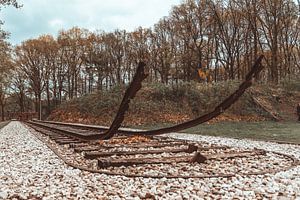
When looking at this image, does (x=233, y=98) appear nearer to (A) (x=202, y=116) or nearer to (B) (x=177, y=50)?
(A) (x=202, y=116)

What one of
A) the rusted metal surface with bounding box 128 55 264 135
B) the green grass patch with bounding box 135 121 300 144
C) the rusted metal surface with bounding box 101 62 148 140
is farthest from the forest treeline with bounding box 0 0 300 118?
the rusted metal surface with bounding box 128 55 264 135

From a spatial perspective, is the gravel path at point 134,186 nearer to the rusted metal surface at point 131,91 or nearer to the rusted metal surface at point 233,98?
the rusted metal surface at point 131,91

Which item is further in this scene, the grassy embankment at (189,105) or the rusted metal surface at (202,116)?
the grassy embankment at (189,105)

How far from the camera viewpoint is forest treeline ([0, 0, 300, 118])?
27.4 meters

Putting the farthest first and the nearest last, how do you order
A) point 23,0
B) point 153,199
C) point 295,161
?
point 23,0, point 295,161, point 153,199

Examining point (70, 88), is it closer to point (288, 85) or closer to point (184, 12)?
point (184, 12)

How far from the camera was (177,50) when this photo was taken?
32.4 meters

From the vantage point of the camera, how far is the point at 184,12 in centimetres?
3083

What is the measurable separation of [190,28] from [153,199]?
27950mm

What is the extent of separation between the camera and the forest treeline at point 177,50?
89.8 feet

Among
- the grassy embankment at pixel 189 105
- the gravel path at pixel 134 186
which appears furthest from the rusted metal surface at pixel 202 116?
the grassy embankment at pixel 189 105

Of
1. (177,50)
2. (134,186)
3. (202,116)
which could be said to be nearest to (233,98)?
(202,116)

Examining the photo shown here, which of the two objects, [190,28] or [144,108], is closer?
[144,108]

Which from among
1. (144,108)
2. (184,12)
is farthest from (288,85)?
(184,12)
